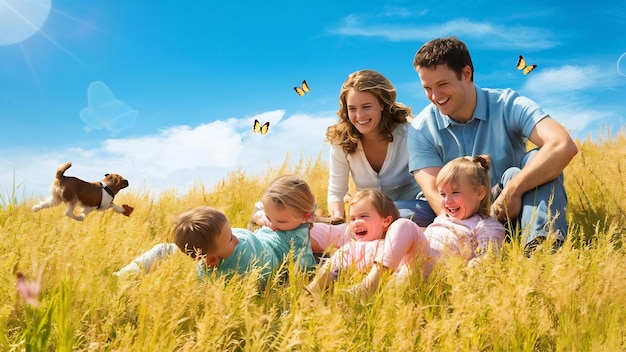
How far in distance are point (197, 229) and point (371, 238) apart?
1.19 meters

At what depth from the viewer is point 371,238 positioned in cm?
365

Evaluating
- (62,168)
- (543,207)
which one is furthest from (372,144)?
(62,168)

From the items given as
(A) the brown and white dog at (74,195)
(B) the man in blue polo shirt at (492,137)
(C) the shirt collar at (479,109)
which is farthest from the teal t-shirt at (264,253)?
(A) the brown and white dog at (74,195)

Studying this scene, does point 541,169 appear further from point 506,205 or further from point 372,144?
point 372,144

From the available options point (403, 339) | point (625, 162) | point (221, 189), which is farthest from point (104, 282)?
point (625, 162)

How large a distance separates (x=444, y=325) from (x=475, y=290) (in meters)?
0.64

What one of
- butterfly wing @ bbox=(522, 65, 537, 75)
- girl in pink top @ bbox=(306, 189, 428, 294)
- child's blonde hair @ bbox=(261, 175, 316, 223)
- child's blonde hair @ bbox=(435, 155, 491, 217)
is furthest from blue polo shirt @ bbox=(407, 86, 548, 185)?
butterfly wing @ bbox=(522, 65, 537, 75)

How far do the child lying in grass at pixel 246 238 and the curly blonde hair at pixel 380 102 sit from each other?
54.1 inches

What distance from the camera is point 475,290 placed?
2.59 metres

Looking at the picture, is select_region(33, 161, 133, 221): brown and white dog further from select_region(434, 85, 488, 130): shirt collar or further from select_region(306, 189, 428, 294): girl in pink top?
select_region(434, 85, 488, 130): shirt collar

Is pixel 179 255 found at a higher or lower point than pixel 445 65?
lower

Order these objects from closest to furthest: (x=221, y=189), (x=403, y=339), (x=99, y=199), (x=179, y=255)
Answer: (x=403, y=339), (x=179, y=255), (x=99, y=199), (x=221, y=189)

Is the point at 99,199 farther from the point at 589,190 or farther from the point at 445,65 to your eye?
the point at 589,190

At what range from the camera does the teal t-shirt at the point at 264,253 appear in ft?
10.5
